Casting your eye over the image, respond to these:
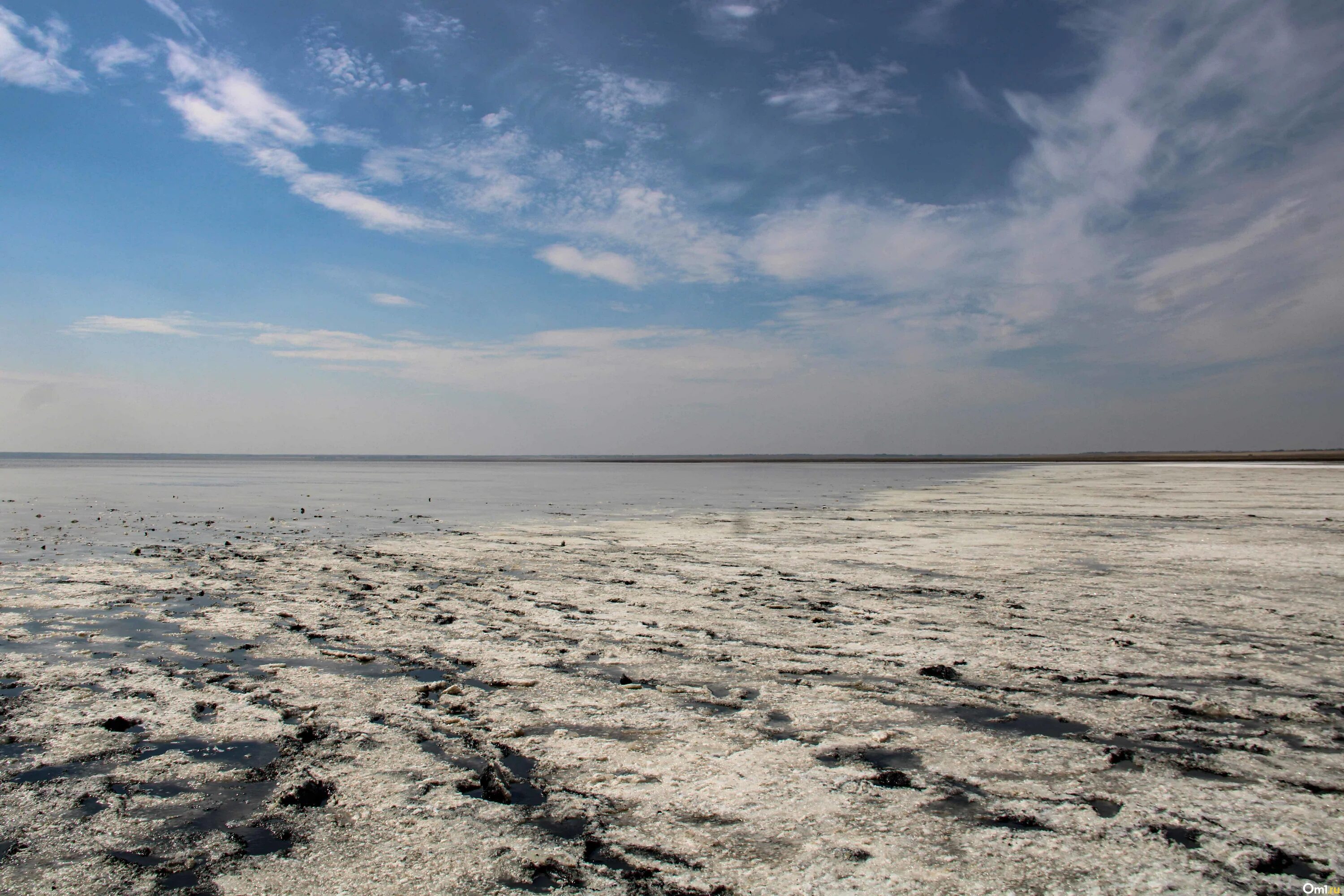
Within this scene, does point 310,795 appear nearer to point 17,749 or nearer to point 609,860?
point 609,860

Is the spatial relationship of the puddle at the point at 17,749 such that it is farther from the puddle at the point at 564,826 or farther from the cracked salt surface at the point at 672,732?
the puddle at the point at 564,826

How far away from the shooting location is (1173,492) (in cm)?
2252

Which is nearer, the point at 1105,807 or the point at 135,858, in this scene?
the point at 135,858

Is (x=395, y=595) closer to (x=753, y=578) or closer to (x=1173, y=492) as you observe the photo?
(x=753, y=578)

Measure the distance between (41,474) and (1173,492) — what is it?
53.2 meters

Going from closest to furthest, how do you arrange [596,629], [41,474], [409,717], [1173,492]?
[409,717]
[596,629]
[1173,492]
[41,474]

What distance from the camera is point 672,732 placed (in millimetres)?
3436

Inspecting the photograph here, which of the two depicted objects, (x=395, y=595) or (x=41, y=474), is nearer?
(x=395, y=595)

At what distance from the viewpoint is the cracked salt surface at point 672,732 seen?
235 cm

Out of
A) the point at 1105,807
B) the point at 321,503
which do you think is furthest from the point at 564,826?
the point at 321,503

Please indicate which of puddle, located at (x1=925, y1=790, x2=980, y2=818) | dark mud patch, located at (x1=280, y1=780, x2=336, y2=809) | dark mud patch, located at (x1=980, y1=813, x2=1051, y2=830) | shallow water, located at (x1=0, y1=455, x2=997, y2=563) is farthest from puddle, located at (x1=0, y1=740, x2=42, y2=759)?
shallow water, located at (x1=0, y1=455, x2=997, y2=563)

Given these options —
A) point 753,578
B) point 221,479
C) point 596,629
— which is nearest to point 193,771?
point 596,629

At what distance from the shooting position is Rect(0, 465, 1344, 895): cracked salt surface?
92.4 inches

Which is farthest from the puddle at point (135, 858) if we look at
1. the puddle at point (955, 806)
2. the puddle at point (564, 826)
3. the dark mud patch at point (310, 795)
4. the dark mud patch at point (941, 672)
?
the dark mud patch at point (941, 672)
